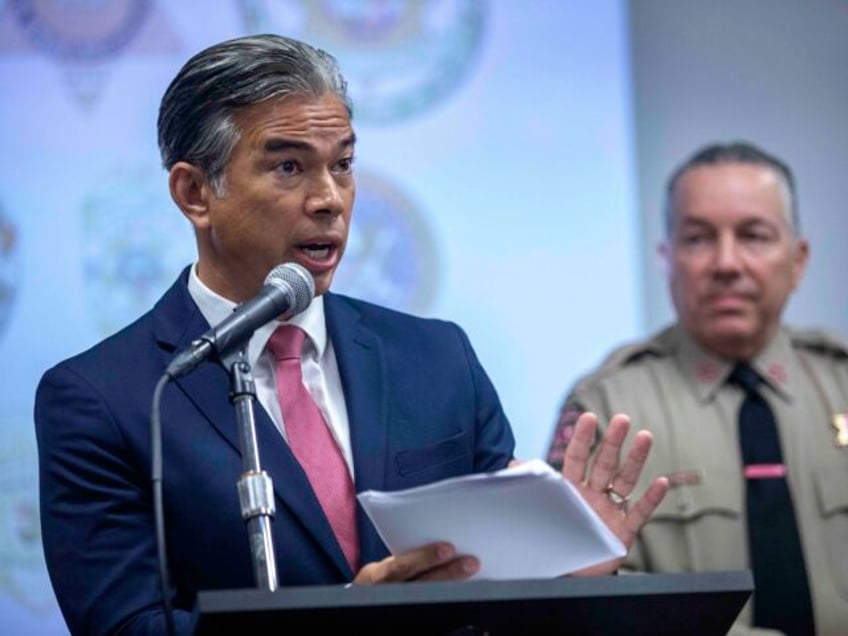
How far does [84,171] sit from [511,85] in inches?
41.8

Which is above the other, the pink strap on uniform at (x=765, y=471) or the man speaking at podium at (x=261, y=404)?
the man speaking at podium at (x=261, y=404)

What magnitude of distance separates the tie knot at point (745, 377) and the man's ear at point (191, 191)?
168 centimetres

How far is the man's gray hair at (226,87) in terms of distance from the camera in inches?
104

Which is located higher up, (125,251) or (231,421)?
(125,251)

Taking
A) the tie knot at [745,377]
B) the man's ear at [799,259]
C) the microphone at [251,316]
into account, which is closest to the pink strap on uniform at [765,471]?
the tie knot at [745,377]

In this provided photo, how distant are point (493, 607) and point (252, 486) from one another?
348 millimetres

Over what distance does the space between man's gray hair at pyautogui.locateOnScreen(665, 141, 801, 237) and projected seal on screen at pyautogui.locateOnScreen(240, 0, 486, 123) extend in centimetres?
57

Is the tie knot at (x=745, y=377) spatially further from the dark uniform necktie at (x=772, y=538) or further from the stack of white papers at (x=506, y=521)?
the stack of white papers at (x=506, y=521)

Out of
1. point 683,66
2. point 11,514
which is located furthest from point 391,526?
point 683,66

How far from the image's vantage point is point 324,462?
8.59ft

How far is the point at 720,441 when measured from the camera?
3.93m

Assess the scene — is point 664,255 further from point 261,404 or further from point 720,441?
point 261,404

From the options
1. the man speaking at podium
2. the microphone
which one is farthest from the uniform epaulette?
the microphone

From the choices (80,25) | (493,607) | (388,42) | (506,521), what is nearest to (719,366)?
(388,42)
